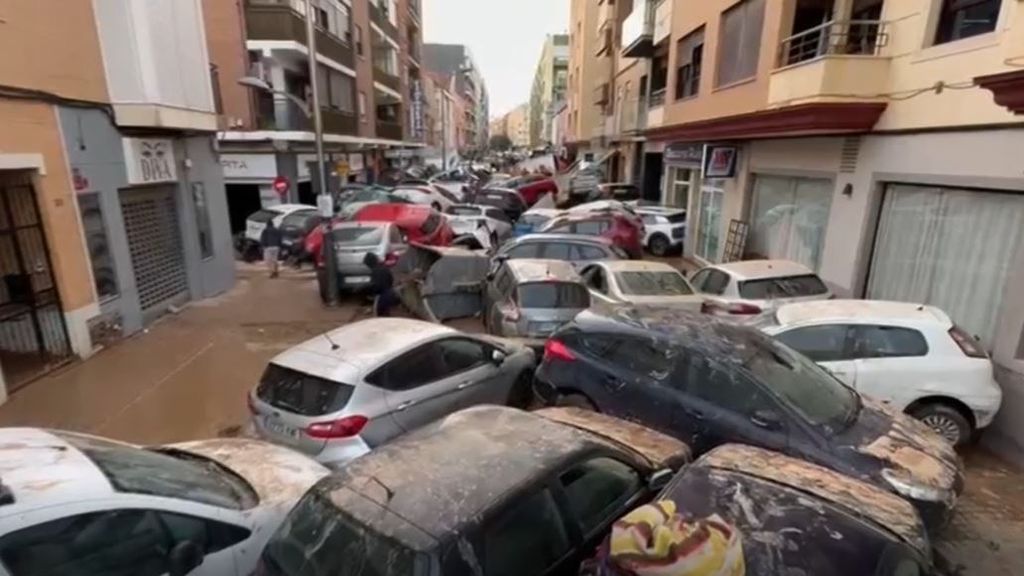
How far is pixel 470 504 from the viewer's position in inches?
103

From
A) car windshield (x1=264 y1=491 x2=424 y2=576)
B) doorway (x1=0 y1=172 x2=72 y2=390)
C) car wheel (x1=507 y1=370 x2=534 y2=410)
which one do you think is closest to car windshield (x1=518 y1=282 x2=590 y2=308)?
car wheel (x1=507 y1=370 x2=534 y2=410)

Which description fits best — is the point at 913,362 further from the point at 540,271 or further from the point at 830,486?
the point at 540,271

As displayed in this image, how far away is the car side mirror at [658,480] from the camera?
3436mm

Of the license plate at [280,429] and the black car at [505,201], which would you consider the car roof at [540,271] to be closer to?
the license plate at [280,429]

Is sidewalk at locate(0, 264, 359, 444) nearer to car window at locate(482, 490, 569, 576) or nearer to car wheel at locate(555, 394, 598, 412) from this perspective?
car wheel at locate(555, 394, 598, 412)

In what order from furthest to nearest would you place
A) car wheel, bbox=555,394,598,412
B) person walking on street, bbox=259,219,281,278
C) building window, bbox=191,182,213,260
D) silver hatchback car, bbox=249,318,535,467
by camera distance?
person walking on street, bbox=259,219,281,278 < building window, bbox=191,182,213,260 < car wheel, bbox=555,394,598,412 < silver hatchback car, bbox=249,318,535,467

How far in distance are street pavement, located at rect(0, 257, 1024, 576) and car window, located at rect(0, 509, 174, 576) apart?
322cm

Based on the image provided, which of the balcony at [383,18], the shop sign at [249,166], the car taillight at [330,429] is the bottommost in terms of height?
the car taillight at [330,429]

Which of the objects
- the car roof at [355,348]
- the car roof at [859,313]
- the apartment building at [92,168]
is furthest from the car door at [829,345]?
the apartment building at [92,168]

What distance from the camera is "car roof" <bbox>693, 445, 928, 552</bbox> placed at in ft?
9.64

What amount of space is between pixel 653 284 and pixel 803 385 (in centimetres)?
379

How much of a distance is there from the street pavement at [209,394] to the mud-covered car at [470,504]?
303cm

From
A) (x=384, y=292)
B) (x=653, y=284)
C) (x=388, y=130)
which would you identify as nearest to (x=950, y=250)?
(x=653, y=284)

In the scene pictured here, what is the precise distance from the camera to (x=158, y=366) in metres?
7.80
